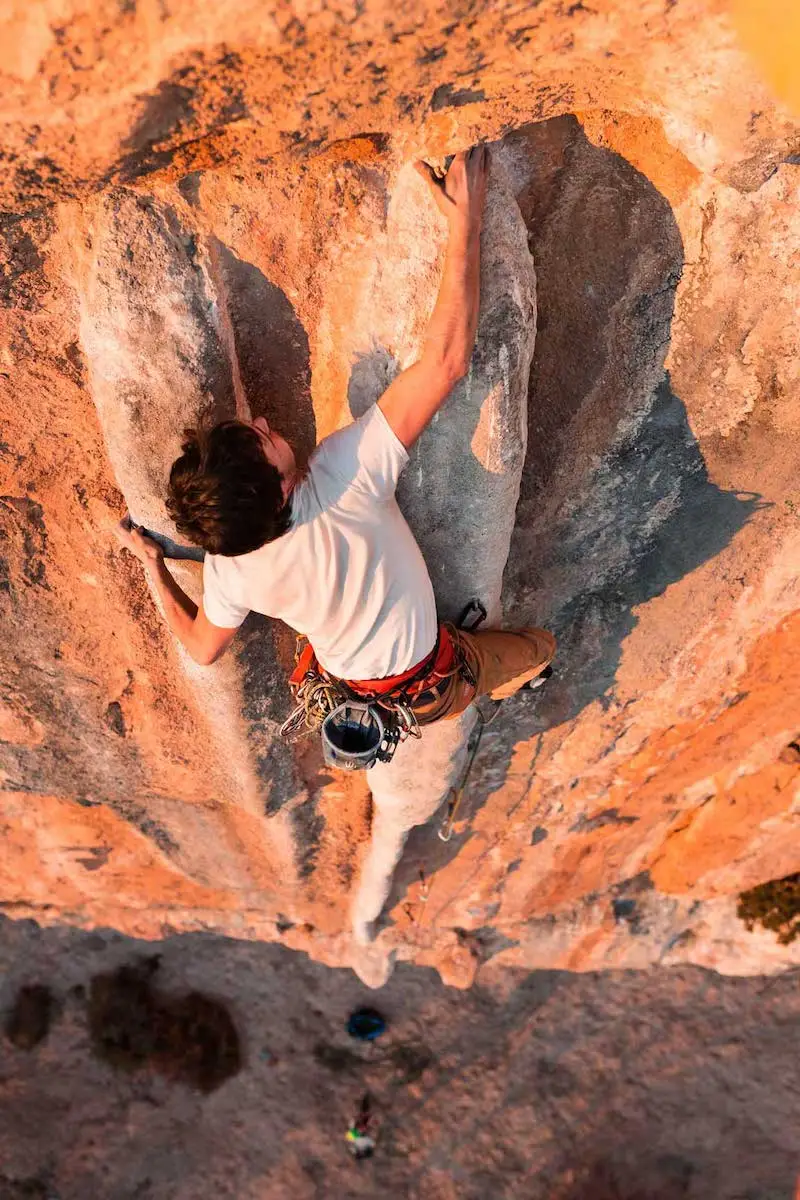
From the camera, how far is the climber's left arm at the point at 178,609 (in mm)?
2391

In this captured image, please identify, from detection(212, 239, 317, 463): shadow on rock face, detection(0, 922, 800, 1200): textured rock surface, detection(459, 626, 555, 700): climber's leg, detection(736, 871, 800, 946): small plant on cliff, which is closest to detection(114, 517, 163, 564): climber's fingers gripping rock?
detection(212, 239, 317, 463): shadow on rock face

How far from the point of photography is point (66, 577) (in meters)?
2.88

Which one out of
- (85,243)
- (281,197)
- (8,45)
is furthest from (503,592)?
(8,45)

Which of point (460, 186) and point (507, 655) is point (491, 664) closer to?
point (507, 655)

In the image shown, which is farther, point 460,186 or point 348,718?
point 348,718

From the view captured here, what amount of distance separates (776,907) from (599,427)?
556 centimetres

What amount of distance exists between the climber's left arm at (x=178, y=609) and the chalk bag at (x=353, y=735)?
44 cm

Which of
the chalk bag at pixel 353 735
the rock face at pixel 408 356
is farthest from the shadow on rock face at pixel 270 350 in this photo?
the chalk bag at pixel 353 735

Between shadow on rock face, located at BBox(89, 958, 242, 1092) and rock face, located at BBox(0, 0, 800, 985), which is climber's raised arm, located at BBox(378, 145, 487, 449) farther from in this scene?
shadow on rock face, located at BBox(89, 958, 242, 1092)

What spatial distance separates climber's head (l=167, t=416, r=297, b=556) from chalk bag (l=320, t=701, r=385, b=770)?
82 cm

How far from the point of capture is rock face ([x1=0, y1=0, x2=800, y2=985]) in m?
1.66

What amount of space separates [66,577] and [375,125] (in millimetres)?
1908

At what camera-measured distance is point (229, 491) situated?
176 cm

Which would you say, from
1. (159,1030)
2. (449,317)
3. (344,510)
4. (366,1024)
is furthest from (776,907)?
(449,317)
